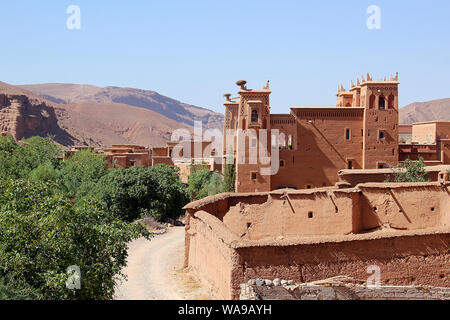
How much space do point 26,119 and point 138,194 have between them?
55467mm

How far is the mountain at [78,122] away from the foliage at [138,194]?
5084 centimetres

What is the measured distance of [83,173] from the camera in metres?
35.1

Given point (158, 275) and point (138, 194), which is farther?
point (138, 194)

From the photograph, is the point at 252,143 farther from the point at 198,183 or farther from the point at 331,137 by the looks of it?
the point at 198,183

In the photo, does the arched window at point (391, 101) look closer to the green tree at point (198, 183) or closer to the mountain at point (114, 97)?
the green tree at point (198, 183)

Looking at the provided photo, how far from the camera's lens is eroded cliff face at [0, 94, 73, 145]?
242 feet

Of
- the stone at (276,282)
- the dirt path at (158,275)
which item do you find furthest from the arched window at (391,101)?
the stone at (276,282)

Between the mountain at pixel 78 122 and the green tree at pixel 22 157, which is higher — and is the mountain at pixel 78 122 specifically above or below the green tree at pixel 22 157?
above

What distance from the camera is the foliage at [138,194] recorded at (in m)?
26.5

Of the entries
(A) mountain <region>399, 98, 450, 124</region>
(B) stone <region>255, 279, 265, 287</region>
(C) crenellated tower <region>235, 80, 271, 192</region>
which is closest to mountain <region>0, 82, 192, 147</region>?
(C) crenellated tower <region>235, 80, 271, 192</region>

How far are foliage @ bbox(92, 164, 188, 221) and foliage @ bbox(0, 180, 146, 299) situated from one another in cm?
1432

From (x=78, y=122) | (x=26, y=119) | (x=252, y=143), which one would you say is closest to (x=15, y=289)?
(x=252, y=143)

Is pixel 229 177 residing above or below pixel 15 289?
above

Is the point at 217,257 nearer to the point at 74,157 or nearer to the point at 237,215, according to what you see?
the point at 237,215
